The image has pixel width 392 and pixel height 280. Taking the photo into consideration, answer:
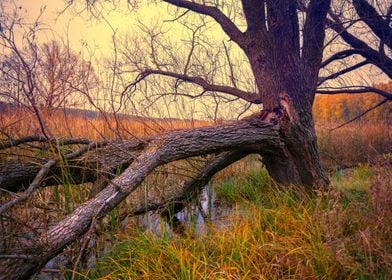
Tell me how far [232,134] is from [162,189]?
125cm

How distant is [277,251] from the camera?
3117 millimetres

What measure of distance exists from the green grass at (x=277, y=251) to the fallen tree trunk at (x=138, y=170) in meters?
0.44

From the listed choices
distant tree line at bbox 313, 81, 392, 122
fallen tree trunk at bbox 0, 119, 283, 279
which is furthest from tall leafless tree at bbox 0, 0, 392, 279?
distant tree line at bbox 313, 81, 392, 122

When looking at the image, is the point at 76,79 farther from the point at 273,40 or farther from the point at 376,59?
the point at 376,59

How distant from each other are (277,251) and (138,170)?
4.30 ft

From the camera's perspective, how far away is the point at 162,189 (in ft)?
15.8

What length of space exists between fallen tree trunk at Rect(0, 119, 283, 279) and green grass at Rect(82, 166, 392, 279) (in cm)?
44

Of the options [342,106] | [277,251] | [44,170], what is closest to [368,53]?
[277,251]

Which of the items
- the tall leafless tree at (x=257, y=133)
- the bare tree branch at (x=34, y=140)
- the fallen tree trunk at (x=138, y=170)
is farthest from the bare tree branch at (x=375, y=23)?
the bare tree branch at (x=34, y=140)

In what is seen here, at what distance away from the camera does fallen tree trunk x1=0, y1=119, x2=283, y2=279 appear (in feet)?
7.53

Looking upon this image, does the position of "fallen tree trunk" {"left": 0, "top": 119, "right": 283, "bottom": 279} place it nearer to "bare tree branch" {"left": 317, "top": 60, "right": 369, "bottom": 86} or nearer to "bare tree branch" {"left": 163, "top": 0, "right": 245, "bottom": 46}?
"bare tree branch" {"left": 163, "top": 0, "right": 245, "bottom": 46}

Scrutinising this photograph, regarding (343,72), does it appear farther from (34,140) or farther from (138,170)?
(34,140)

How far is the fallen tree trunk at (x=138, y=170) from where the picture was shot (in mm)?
2295

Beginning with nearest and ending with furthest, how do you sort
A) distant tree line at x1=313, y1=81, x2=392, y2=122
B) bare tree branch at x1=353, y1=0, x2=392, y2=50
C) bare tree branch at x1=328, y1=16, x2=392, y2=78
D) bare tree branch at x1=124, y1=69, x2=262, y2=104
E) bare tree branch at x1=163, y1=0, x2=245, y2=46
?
bare tree branch at x1=163, y1=0, x2=245, y2=46 → bare tree branch at x1=124, y1=69, x2=262, y2=104 → bare tree branch at x1=353, y1=0, x2=392, y2=50 → bare tree branch at x1=328, y1=16, x2=392, y2=78 → distant tree line at x1=313, y1=81, x2=392, y2=122
